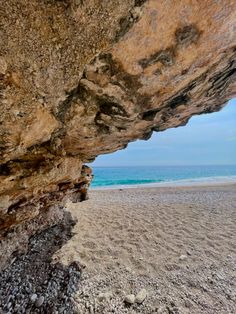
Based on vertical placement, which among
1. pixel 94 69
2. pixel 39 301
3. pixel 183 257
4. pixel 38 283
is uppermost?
pixel 94 69

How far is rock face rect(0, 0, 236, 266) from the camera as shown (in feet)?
9.39

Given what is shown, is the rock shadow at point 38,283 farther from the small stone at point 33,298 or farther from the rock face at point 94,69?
the rock face at point 94,69

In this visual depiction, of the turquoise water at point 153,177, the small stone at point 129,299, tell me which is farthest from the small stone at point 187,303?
the turquoise water at point 153,177

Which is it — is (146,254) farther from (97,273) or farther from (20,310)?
(20,310)

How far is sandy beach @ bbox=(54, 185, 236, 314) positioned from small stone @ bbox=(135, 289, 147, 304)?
71 millimetres

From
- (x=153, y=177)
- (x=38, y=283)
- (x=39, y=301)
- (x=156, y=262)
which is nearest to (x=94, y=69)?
(x=39, y=301)

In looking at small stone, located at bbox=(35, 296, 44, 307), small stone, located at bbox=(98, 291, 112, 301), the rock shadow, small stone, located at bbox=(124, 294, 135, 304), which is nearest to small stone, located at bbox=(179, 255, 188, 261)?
small stone, located at bbox=(124, 294, 135, 304)

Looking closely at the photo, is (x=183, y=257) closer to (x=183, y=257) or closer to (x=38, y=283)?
(x=183, y=257)

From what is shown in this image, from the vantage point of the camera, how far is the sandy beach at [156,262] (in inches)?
193

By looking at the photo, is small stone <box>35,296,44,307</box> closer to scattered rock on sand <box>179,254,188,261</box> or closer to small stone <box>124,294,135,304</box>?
small stone <box>124,294,135,304</box>

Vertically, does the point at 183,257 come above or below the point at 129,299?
above

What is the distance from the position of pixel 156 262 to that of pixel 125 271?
0.94 m

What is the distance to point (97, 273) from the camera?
586cm

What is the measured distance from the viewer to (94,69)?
365 cm
